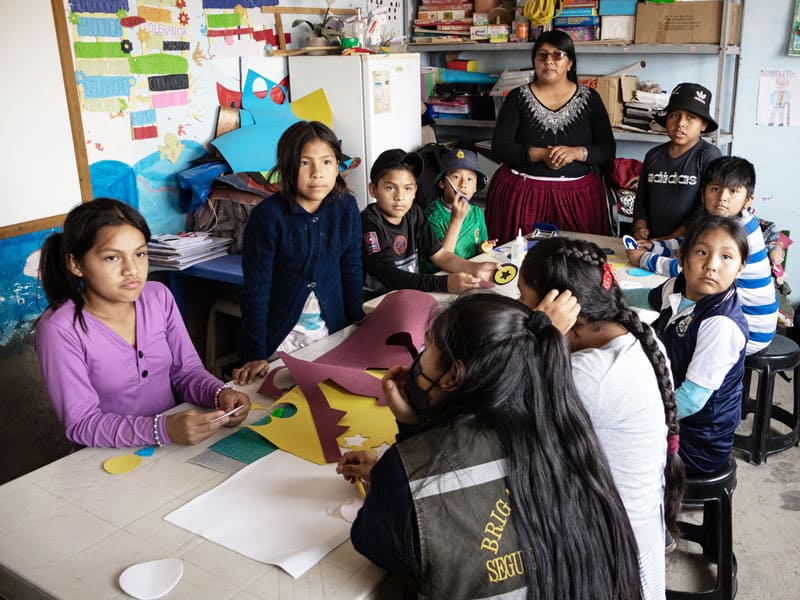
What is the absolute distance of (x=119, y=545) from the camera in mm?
1227

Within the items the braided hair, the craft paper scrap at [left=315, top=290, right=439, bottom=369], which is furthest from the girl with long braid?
the craft paper scrap at [left=315, top=290, right=439, bottom=369]

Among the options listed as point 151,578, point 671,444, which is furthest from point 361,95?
point 151,578

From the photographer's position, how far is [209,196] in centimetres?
344

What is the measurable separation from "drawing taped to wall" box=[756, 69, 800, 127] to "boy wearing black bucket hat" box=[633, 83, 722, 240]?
1094 mm

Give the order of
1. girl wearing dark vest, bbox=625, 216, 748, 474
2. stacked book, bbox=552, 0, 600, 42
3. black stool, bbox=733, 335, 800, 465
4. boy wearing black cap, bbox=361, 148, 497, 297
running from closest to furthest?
girl wearing dark vest, bbox=625, 216, 748, 474 < boy wearing black cap, bbox=361, 148, 497, 297 < black stool, bbox=733, 335, 800, 465 < stacked book, bbox=552, 0, 600, 42

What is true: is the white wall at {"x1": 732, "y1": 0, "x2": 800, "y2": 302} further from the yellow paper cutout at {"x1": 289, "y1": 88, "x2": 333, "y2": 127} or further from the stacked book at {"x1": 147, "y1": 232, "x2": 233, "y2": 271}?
the stacked book at {"x1": 147, "y1": 232, "x2": 233, "y2": 271}

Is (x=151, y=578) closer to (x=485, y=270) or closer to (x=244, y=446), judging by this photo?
(x=244, y=446)

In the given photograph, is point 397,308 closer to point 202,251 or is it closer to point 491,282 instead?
point 491,282

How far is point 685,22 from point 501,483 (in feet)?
12.1

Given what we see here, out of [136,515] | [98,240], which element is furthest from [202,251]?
[136,515]

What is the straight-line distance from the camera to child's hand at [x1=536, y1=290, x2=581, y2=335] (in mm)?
1460

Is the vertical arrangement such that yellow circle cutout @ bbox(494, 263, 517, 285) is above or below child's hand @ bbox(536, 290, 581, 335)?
below

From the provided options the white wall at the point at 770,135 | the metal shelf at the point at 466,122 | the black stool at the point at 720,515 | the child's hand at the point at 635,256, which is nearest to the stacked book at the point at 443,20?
the metal shelf at the point at 466,122

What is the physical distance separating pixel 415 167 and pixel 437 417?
1.62 m
